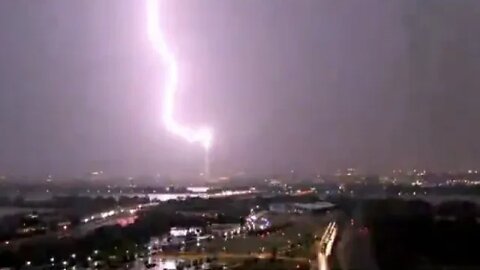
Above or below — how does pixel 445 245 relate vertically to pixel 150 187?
below

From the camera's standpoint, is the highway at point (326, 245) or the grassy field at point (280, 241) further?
the grassy field at point (280, 241)

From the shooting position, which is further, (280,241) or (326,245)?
(280,241)

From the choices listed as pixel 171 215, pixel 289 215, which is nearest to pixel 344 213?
pixel 289 215

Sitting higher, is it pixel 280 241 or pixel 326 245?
pixel 280 241

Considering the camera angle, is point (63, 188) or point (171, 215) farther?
point (63, 188)

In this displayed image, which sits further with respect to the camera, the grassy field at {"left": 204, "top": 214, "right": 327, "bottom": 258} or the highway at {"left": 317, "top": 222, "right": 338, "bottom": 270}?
the grassy field at {"left": 204, "top": 214, "right": 327, "bottom": 258}

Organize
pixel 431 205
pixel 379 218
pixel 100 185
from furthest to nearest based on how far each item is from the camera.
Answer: pixel 100 185 < pixel 431 205 < pixel 379 218

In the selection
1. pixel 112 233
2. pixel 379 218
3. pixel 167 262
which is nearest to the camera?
pixel 167 262

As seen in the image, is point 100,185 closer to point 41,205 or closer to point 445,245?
point 41,205
